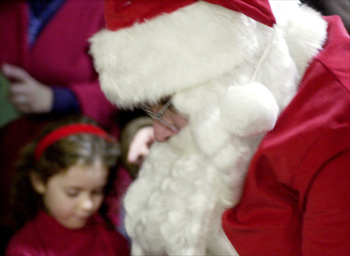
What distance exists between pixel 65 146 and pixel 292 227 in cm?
73

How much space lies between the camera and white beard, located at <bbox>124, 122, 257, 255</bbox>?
0.71 meters

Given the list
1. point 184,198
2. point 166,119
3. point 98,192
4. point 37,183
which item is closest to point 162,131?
point 166,119

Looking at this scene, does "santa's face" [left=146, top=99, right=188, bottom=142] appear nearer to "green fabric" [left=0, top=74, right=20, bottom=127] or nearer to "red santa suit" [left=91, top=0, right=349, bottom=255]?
"red santa suit" [left=91, top=0, right=349, bottom=255]

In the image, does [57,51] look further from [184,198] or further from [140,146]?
[184,198]

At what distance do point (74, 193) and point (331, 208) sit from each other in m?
0.75

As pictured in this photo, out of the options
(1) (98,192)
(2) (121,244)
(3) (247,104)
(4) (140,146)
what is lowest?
(2) (121,244)

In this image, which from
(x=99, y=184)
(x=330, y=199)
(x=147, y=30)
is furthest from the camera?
(x=99, y=184)

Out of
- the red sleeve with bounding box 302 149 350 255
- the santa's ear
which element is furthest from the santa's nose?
the santa's ear

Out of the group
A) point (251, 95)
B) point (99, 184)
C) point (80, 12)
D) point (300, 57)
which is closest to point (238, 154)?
point (251, 95)

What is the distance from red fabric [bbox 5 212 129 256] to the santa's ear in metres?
0.07

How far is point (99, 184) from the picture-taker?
118cm

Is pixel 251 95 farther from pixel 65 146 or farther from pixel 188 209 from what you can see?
pixel 65 146

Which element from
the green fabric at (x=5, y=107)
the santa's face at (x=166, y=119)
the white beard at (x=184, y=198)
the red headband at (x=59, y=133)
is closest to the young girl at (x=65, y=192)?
the red headband at (x=59, y=133)

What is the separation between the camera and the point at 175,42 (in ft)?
2.23
